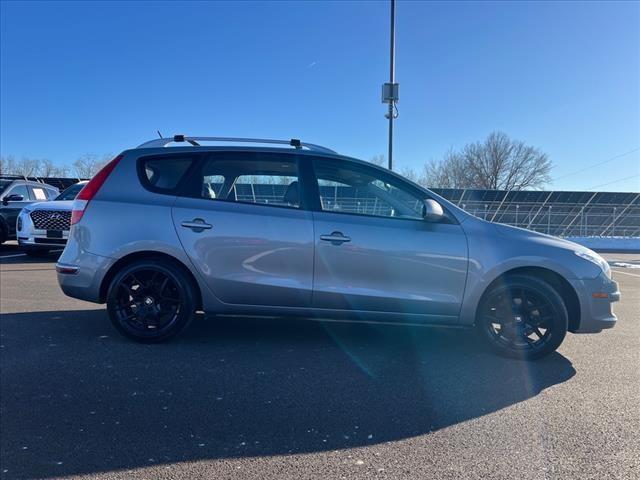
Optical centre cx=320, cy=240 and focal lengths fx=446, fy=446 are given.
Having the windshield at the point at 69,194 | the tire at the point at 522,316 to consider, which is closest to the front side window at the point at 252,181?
the tire at the point at 522,316

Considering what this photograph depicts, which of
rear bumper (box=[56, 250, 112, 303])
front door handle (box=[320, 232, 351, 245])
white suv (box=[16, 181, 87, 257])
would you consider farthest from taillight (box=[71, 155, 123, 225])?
white suv (box=[16, 181, 87, 257])

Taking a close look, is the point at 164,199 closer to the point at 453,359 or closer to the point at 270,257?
the point at 270,257

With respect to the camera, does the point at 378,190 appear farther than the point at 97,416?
Yes

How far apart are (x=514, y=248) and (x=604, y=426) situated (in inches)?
61.4

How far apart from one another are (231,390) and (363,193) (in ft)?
7.03

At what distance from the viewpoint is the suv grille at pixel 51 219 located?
9586mm

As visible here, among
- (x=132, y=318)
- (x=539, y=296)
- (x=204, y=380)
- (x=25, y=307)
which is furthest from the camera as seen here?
(x=25, y=307)

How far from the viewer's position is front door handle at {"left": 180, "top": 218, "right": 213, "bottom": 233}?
162 inches

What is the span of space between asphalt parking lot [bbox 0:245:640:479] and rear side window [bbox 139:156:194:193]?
1527 mm

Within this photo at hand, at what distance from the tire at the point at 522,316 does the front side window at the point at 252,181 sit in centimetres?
200

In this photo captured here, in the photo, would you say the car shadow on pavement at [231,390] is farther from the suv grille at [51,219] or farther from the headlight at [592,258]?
the suv grille at [51,219]

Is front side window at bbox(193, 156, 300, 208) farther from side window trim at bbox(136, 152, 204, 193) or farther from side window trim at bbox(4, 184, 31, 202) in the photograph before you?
side window trim at bbox(4, 184, 31, 202)

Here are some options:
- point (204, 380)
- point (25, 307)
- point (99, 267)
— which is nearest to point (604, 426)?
point (204, 380)

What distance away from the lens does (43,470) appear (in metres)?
2.41
